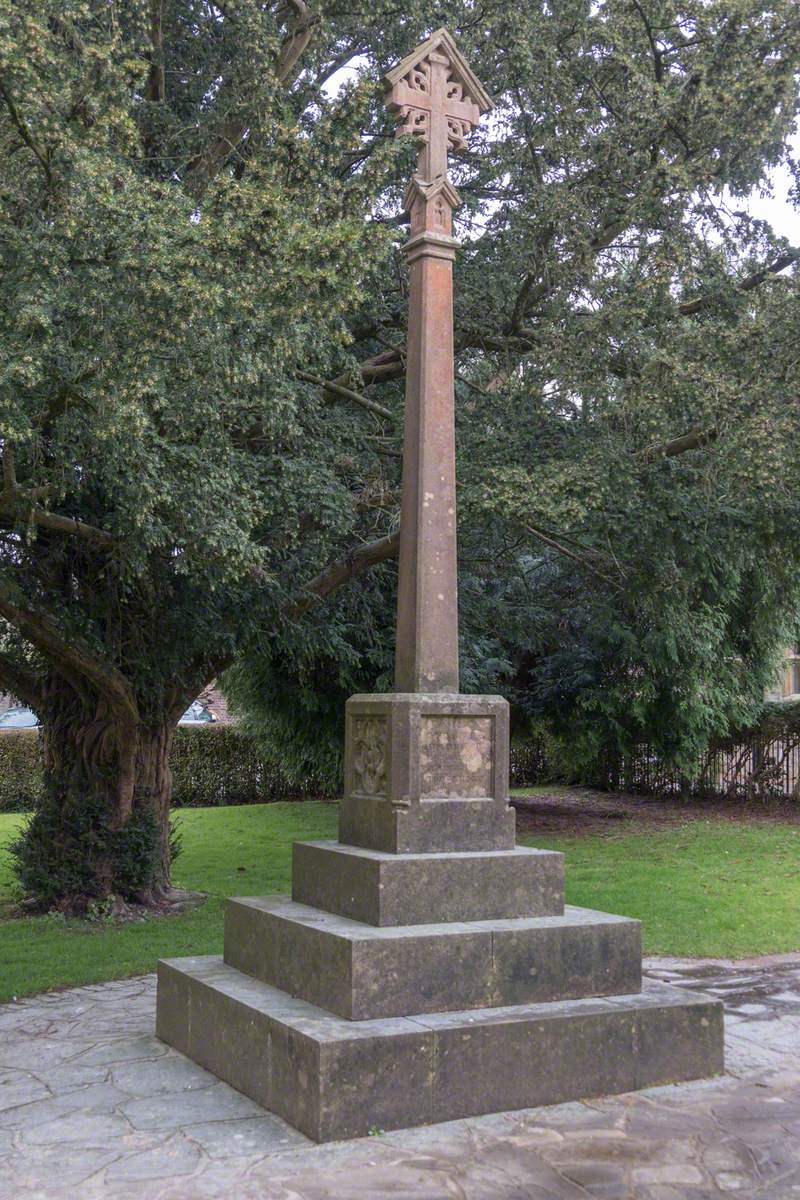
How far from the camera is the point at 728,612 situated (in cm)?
1900

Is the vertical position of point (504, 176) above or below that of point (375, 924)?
above

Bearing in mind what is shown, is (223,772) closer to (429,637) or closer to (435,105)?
(429,637)

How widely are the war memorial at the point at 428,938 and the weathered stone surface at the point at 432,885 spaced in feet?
0.04

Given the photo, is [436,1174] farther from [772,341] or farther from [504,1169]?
[772,341]

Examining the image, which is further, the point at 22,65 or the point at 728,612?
the point at 728,612

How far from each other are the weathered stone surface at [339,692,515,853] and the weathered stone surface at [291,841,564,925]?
0.11 m

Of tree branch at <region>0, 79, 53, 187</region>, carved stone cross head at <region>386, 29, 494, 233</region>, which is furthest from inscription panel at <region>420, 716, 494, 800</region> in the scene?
tree branch at <region>0, 79, 53, 187</region>

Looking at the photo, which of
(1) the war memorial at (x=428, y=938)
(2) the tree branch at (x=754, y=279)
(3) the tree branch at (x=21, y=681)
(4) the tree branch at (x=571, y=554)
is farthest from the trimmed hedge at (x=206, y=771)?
(1) the war memorial at (x=428, y=938)

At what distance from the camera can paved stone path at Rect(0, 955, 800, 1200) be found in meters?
4.75

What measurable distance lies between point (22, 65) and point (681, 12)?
7.00m

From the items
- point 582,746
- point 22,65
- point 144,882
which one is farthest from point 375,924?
point 582,746

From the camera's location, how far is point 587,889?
12344mm

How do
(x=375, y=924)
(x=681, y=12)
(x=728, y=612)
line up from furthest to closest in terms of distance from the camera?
(x=728, y=612)
(x=681, y=12)
(x=375, y=924)

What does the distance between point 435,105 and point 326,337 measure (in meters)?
2.38
